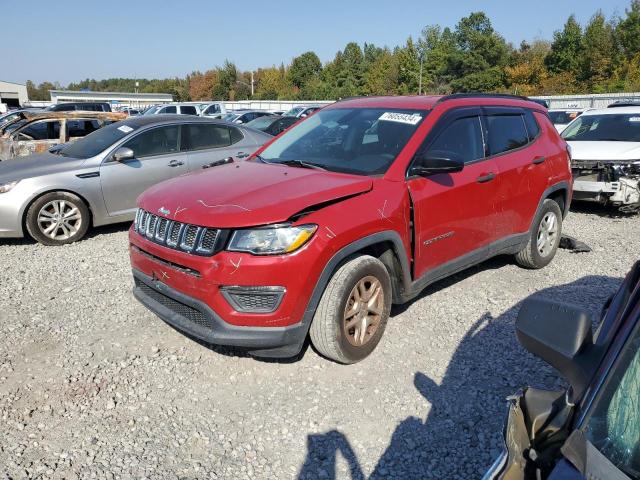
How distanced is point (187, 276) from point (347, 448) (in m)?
1.42

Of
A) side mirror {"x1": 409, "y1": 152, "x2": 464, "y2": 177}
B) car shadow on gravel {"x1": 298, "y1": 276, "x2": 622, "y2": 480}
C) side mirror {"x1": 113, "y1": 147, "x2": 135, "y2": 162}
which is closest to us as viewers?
car shadow on gravel {"x1": 298, "y1": 276, "x2": 622, "y2": 480}

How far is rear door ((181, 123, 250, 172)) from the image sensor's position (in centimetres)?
740

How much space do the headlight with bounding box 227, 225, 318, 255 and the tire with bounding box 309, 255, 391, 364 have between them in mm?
A: 446

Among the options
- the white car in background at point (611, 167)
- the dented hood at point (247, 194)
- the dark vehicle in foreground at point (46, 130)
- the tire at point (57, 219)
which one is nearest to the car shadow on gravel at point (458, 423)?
the dented hood at point (247, 194)

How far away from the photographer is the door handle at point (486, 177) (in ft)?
13.8

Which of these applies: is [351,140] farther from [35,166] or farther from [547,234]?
[35,166]

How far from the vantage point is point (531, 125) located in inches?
202

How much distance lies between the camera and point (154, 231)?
11.3 feet

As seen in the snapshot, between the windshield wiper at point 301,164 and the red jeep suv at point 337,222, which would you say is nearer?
the red jeep suv at point 337,222

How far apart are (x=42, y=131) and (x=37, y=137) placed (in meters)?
0.20

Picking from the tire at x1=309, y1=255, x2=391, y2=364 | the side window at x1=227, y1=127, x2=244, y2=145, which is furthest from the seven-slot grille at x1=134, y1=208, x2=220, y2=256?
the side window at x1=227, y1=127, x2=244, y2=145

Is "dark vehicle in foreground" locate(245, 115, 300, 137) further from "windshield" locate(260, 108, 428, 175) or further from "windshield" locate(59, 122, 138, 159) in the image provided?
"windshield" locate(260, 108, 428, 175)

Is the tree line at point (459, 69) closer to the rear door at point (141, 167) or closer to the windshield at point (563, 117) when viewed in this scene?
the windshield at point (563, 117)

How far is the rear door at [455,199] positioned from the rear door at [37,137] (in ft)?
28.3
